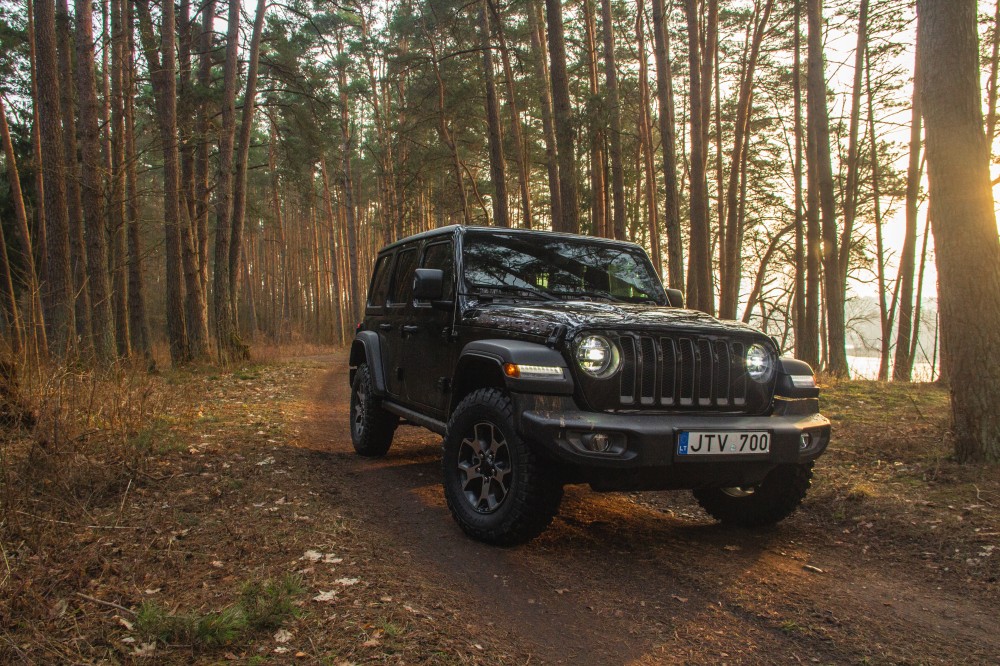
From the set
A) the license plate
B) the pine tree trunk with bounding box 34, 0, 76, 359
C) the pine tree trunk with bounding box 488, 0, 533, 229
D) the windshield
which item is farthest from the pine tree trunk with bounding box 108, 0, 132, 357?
the pine tree trunk with bounding box 488, 0, 533, 229

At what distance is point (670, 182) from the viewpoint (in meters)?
12.9

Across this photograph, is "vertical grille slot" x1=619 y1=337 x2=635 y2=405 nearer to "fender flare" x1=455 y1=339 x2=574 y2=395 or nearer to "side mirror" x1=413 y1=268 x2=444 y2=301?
"fender flare" x1=455 y1=339 x2=574 y2=395

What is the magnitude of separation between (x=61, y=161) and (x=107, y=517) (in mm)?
7227

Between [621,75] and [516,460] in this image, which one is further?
[621,75]

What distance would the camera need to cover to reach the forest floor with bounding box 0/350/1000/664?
2770 millimetres

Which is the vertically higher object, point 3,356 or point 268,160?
point 268,160

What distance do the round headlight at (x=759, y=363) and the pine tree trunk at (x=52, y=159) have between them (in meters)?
8.25

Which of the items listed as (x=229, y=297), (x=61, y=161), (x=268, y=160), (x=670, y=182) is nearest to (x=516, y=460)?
(x=61, y=161)

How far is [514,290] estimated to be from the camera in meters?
5.02

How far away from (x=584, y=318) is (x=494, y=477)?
1.10 m

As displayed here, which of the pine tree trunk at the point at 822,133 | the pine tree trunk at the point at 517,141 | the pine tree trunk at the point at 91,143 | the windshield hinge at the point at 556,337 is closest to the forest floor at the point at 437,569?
the windshield hinge at the point at 556,337

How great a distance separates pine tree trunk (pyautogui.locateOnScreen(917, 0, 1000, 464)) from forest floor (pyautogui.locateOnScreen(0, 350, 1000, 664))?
51 centimetres

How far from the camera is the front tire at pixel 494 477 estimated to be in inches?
144

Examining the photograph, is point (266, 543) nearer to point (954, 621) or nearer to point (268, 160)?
point (954, 621)
